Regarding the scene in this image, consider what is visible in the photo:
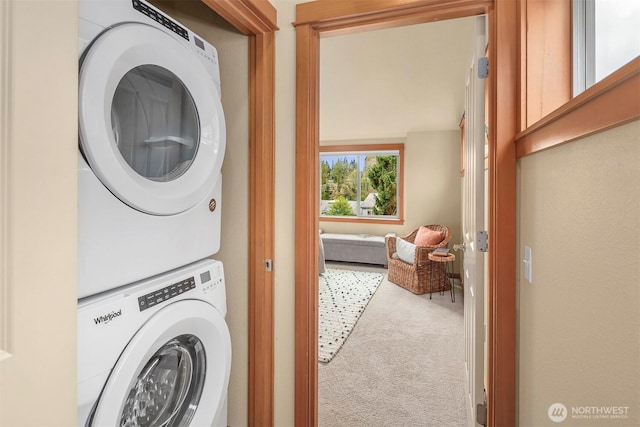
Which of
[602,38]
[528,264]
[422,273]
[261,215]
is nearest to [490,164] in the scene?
[528,264]

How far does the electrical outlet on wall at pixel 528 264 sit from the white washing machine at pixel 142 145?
3.77 feet

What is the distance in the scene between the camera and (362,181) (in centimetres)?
663

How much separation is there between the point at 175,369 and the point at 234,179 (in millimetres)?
841

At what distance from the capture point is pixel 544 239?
0.98 meters

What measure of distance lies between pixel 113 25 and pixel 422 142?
5.23 meters

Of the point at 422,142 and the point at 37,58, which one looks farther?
the point at 422,142

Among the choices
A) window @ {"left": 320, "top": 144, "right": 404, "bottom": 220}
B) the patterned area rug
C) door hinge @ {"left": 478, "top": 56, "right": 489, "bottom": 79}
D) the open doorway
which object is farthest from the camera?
window @ {"left": 320, "top": 144, "right": 404, "bottom": 220}

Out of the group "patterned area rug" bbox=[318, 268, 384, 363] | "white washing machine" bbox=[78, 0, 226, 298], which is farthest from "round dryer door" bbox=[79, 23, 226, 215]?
"patterned area rug" bbox=[318, 268, 384, 363]

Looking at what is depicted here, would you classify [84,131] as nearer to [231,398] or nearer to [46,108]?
[46,108]

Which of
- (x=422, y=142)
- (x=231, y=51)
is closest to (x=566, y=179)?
(x=231, y=51)

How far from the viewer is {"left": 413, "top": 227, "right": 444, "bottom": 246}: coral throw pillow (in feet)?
15.3

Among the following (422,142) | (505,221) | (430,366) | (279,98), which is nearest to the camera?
(505,221)

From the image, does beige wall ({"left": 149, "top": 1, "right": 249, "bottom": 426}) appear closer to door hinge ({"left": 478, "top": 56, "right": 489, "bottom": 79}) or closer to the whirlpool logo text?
the whirlpool logo text

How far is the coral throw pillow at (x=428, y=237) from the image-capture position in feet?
15.3
